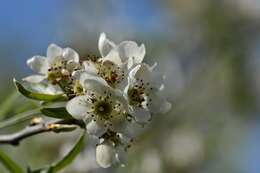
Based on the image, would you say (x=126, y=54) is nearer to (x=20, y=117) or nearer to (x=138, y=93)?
(x=138, y=93)

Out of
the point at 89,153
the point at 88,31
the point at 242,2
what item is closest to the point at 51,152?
the point at 89,153

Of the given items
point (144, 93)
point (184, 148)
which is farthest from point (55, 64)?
point (184, 148)

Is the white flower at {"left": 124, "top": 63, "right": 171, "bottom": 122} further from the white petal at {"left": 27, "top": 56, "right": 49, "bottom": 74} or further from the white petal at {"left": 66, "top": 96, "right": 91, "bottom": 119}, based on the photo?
the white petal at {"left": 27, "top": 56, "right": 49, "bottom": 74}

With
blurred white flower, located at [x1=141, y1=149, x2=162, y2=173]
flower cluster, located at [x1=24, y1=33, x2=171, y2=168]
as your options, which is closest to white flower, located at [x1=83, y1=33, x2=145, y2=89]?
flower cluster, located at [x1=24, y1=33, x2=171, y2=168]

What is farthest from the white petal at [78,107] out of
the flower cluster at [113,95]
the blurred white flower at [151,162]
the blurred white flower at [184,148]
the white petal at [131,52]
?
the blurred white flower at [184,148]

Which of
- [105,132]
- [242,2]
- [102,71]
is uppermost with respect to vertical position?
[102,71]

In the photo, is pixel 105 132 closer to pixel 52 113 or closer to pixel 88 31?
pixel 52 113

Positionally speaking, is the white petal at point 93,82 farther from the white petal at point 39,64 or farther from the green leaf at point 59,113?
the white petal at point 39,64

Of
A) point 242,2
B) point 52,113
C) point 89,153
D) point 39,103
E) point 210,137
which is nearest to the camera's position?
point 52,113
